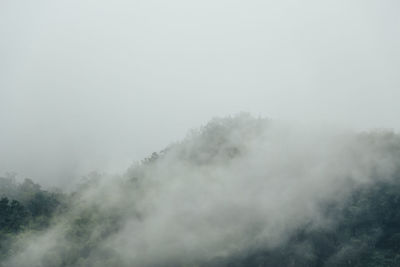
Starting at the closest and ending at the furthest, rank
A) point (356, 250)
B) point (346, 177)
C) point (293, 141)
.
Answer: point (356, 250) → point (346, 177) → point (293, 141)

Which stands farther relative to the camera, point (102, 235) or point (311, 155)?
point (311, 155)

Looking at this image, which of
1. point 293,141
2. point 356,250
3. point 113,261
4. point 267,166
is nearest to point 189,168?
point 267,166

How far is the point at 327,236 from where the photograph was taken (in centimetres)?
5022

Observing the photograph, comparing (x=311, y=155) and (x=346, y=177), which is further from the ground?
(x=311, y=155)

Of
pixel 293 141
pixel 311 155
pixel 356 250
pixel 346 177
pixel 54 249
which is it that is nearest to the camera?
pixel 356 250

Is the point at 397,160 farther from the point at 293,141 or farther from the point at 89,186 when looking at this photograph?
the point at 89,186

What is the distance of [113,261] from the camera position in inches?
1961

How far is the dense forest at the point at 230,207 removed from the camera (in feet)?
164

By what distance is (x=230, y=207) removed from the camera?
199 ft

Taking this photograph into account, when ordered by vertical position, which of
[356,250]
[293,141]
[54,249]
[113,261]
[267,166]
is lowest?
[356,250]

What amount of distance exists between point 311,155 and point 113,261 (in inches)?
1311

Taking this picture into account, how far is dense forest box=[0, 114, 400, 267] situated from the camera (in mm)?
49906

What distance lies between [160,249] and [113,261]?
641cm

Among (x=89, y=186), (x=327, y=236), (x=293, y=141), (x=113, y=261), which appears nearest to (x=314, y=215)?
(x=327, y=236)
